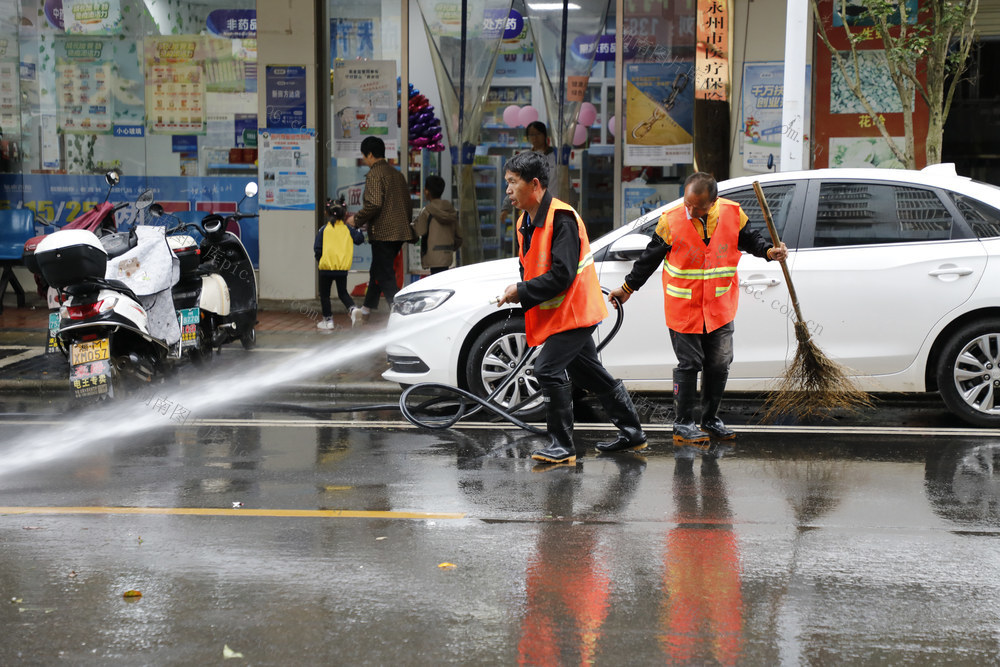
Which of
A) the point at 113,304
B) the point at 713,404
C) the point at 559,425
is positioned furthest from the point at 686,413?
the point at 113,304

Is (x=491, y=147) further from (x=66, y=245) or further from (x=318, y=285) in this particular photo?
(x=66, y=245)

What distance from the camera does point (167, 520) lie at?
5734mm

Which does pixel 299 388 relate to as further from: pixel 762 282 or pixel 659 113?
pixel 659 113

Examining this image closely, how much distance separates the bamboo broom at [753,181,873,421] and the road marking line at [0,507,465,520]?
9.61 ft

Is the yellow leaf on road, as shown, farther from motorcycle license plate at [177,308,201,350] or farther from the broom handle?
motorcycle license plate at [177,308,201,350]

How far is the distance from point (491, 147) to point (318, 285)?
2.72 meters

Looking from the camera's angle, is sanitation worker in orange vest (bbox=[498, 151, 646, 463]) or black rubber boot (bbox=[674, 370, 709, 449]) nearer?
sanitation worker in orange vest (bbox=[498, 151, 646, 463])

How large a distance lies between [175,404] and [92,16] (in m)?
7.72

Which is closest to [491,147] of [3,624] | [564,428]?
[564,428]

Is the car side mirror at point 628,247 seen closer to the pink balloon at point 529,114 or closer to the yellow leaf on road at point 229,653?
the yellow leaf on road at point 229,653

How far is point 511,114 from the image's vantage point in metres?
14.5

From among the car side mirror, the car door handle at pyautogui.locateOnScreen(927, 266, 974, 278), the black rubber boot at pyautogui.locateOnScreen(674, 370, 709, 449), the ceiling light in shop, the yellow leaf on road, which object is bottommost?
the yellow leaf on road

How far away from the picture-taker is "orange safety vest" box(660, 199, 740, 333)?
730 cm

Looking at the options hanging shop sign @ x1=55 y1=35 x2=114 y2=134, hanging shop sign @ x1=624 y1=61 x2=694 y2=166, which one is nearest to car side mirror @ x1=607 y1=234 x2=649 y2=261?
hanging shop sign @ x1=624 y1=61 x2=694 y2=166
